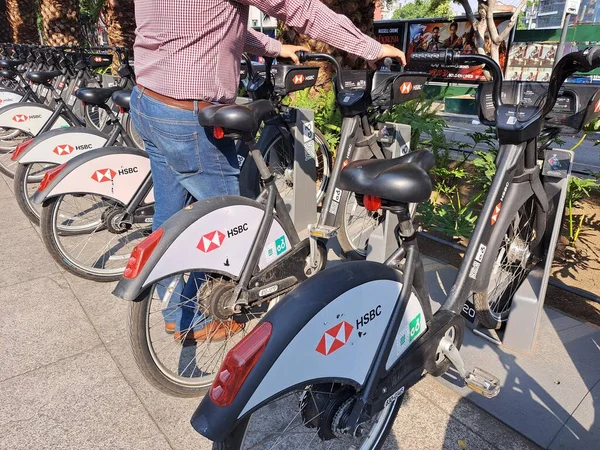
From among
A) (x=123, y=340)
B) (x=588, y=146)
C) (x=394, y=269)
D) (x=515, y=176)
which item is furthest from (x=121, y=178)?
(x=588, y=146)

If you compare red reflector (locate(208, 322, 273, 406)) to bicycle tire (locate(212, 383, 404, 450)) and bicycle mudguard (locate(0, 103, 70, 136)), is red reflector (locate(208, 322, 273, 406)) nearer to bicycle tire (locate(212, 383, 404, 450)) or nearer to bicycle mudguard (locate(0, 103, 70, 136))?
bicycle tire (locate(212, 383, 404, 450))

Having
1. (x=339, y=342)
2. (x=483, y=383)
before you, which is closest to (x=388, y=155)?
(x=483, y=383)

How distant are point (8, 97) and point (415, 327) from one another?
8.10 metres

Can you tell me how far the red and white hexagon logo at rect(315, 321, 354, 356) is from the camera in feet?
5.33

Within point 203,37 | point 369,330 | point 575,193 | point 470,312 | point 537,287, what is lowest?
point 470,312

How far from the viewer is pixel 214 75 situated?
2.31m

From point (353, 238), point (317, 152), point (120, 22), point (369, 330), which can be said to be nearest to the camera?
point (369, 330)

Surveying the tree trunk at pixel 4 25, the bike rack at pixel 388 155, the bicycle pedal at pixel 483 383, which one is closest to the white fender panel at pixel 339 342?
the bicycle pedal at pixel 483 383

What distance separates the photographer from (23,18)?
47.7 ft

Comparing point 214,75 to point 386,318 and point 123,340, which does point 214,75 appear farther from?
point 123,340

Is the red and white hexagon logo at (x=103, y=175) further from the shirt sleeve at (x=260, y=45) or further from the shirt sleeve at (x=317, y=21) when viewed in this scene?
the shirt sleeve at (x=317, y=21)

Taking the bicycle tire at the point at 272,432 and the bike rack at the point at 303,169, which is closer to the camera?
the bicycle tire at the point at 272,432

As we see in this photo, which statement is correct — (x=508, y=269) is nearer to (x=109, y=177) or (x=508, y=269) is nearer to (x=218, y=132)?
(x=218, y=132)

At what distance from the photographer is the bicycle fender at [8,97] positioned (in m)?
7.73
